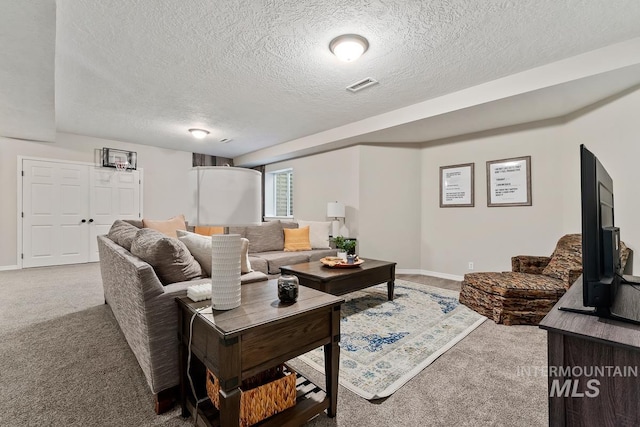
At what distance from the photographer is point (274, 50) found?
2.55m

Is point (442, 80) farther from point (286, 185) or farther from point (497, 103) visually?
point (286, 185)

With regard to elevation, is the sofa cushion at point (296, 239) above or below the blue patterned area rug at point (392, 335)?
above

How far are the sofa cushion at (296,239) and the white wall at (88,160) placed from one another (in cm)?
271

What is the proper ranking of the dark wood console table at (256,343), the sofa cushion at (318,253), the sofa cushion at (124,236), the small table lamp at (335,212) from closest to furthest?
the dark wood console table at (256,343), the sofa cushion at (124,236), the sofa cushion at (318,253), the small table lamp at (335,212)

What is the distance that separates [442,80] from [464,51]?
550 mm

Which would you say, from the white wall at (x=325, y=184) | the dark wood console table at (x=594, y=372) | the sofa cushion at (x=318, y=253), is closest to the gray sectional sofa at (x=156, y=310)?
the dark wood console table at (x=594, y=372)

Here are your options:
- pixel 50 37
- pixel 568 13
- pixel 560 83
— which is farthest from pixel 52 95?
pixel 560 83

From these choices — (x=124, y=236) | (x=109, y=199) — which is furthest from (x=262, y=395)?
(x=109, y=199)

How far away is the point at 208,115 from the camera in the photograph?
426 centimetres

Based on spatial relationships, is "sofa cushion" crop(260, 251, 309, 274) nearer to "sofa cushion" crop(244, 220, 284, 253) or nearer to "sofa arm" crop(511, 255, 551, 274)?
"sofa cushion" crop(244, 220, 284, 253)

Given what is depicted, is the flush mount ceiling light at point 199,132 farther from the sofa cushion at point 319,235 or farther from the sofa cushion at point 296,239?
the sofa cushion at point 319,235

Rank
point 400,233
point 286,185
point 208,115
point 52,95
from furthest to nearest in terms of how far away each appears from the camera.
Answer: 1. point 286,185
2. point 400,233
3. point 208,115
4. point 52,95

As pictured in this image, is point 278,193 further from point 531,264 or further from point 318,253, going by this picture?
point 531,264

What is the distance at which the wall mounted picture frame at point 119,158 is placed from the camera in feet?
18.8
